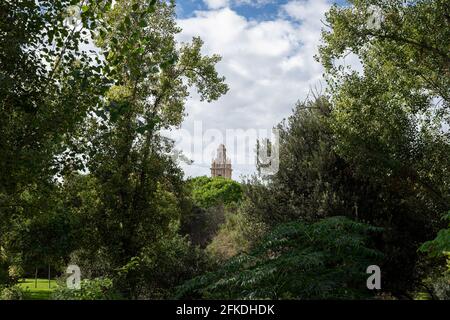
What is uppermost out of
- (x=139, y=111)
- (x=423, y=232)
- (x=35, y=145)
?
(x=139, y=111)

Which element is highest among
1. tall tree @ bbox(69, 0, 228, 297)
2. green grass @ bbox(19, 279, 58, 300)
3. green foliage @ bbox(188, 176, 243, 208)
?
green foliage @ bbox(188, 176, 243, 208)

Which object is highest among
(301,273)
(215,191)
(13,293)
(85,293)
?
(215,191)

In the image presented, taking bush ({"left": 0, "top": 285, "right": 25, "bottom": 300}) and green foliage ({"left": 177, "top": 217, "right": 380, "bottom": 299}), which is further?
bush ({"left": 0, "top": 285, "right": 25, "bottom": 300})

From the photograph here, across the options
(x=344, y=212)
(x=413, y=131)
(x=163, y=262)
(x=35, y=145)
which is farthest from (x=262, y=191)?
(x=35, y=145)

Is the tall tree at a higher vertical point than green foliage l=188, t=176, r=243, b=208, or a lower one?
lower

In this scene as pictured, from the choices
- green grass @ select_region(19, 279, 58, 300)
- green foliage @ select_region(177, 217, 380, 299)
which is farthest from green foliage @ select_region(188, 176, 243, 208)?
green foliage @ select_region(177, 217, 380, 299)

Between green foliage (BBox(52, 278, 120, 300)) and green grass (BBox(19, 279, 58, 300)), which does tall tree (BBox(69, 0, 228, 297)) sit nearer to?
green grass (BBox(19, 279, 58, 300))

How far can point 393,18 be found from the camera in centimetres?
1780

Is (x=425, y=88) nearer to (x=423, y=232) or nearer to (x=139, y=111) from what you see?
(x=423, y=232)

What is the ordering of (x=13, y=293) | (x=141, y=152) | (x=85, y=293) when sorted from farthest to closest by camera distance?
(x=141, y=152), (x=13, y=293), (x=85, y=293)

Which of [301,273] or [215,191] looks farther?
[215,191]

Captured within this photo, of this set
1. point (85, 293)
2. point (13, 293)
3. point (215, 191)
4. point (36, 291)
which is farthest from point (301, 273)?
point (215, 191)

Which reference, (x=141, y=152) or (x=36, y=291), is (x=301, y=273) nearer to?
(x=141, y=152)
